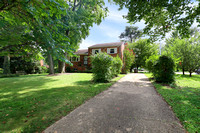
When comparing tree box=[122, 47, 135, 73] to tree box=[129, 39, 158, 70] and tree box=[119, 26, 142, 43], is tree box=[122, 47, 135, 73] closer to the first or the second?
tree box=[129, 39, 158, 70]

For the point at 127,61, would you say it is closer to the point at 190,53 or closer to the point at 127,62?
the point at 127,62

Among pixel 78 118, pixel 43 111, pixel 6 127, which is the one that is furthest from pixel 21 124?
pixel 78 118

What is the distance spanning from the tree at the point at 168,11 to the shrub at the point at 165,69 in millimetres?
2606

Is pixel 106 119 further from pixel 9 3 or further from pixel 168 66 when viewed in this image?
pixel 168 66

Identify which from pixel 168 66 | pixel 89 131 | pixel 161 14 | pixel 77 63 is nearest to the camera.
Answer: pixel 89 131

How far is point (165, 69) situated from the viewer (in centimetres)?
797

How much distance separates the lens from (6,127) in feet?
7.22

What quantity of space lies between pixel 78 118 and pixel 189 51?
1999 centimetres

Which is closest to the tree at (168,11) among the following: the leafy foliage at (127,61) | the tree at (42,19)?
the tree at (42,19)

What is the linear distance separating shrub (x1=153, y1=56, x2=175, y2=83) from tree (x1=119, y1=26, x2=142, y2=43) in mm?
40400

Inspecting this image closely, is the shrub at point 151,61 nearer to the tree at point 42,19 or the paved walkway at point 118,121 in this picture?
the paved walkway at point 118,121

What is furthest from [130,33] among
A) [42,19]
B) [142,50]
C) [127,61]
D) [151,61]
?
[42,19]

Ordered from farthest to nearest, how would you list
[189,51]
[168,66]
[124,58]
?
[124,58], [189,51], [168,66]

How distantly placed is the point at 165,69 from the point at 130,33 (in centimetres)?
4333
